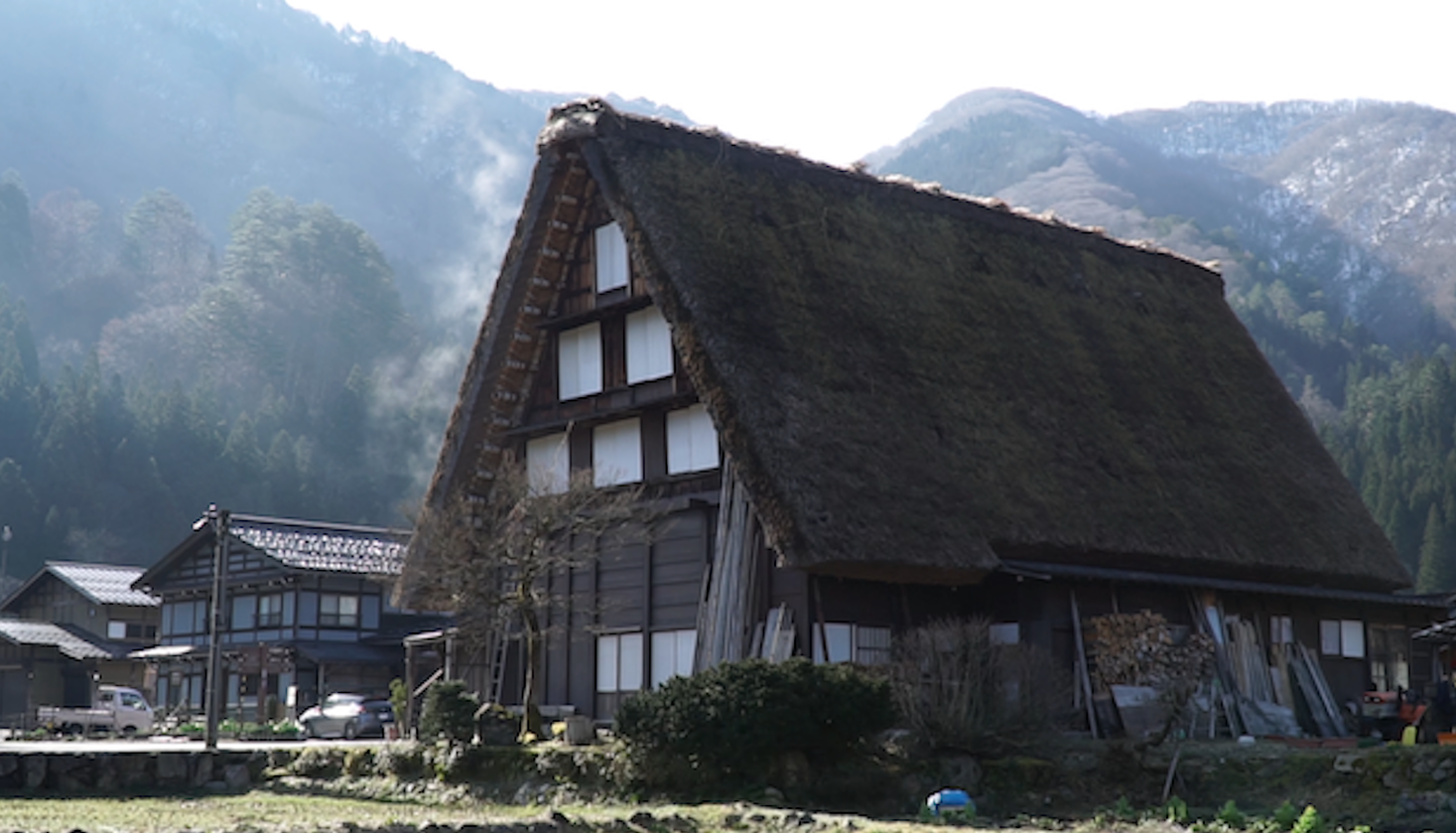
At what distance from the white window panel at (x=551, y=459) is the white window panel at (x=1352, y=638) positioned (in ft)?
52.7

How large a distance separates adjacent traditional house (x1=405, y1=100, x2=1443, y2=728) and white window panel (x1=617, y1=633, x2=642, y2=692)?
0.07 m

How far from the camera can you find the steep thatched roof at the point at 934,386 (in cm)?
2395

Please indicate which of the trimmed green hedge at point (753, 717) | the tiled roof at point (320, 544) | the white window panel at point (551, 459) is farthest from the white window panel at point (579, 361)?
the tiled roof at point (320, 544)

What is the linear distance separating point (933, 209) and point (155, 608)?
4264 cm

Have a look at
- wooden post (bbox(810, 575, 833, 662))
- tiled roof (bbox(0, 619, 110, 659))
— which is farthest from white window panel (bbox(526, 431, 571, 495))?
tiled roof (bbox(0, 619, 110, 659))

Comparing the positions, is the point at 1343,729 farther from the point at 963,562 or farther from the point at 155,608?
the point at 155,608

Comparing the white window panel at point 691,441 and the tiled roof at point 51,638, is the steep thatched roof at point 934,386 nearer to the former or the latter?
the white window panel at point 691,441

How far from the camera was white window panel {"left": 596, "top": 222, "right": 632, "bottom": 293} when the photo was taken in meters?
28.5

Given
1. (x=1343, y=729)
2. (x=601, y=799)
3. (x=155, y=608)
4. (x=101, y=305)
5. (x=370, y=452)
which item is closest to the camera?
(x=601, y=799)

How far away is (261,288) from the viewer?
440 ft

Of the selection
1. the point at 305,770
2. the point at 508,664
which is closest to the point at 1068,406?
the point at 508,664

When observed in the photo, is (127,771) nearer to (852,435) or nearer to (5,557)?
(852,435)

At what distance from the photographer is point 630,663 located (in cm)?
2709

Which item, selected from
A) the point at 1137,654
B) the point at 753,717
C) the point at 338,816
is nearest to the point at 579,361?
the point at 1137,654
